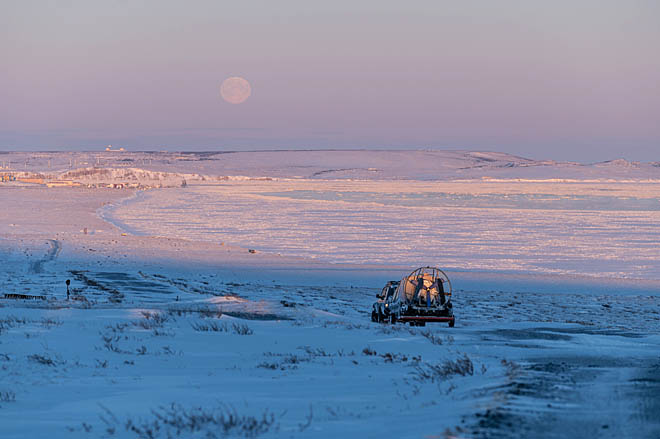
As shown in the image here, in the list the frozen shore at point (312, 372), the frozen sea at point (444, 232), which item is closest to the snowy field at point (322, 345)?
the frozen shore at point (312, 372)

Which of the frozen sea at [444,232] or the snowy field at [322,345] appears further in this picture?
the frozen sea at [444,232]

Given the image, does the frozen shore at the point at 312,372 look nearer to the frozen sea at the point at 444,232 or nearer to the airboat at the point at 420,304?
the airboat at the point at 420,304

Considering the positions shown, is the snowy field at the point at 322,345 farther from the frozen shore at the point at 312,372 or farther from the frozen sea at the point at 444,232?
the frozen sea at the point at 444,232

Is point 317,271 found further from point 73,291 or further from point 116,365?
point 116,365

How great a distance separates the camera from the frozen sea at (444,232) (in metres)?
35.8

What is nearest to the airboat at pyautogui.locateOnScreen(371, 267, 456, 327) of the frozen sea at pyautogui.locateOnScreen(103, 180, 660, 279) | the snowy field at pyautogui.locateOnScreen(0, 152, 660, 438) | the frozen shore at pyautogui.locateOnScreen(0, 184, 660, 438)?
the snowy field at pyautogui.locateOnScreen(0, 152, 660, 438)

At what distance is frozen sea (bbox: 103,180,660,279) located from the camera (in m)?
35.8

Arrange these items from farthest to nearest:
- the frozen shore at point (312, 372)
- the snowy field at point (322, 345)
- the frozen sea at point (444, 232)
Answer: the frozen sea at point (444, 232) → the snowy field at point (322, 345) → the frozen shore at point (312, 372)

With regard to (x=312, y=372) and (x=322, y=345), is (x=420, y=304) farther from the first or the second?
(x=312, y=372)

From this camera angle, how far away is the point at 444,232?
4822cm

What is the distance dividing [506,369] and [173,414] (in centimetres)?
429

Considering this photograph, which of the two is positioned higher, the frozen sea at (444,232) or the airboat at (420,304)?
the frozen sea at (444,232)

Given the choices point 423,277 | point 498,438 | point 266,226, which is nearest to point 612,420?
point 498,438

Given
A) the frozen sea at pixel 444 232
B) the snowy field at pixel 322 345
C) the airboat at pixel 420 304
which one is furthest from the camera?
the frozen sea at pixel 444 232
